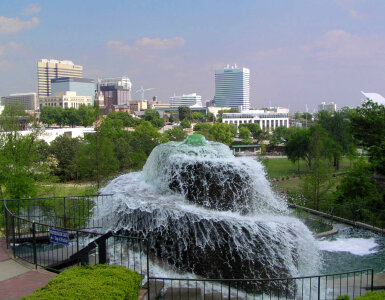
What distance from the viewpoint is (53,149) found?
42.8 m

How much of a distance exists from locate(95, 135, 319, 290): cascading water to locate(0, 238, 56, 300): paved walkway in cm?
252

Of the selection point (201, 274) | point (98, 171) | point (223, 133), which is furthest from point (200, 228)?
point (223, 133)

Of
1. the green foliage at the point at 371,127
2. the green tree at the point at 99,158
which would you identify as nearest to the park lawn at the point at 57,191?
the green tree at the point at 99,158

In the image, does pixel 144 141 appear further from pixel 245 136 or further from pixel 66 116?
pixel 66 116

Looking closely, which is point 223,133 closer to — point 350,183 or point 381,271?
point 350,183

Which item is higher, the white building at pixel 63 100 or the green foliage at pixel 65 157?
the white building at pixel 63 100

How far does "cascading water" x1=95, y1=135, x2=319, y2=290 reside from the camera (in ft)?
30.4

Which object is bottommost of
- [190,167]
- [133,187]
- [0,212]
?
[0,212]

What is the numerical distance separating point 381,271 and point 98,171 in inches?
930

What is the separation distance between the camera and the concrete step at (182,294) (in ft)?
25.7

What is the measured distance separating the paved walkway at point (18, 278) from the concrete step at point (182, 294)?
2399 mm

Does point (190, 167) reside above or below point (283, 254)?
above

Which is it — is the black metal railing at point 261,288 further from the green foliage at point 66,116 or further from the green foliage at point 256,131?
the green foliage at point 66,116

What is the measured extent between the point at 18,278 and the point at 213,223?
172 inches
